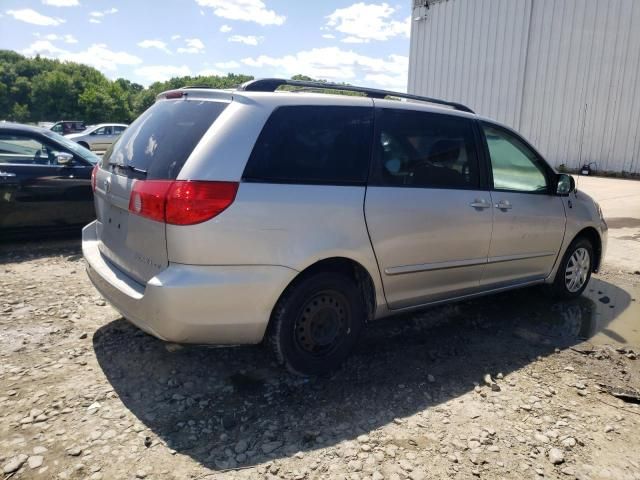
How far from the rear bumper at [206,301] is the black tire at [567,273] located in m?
3.22

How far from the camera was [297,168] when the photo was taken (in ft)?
9.91

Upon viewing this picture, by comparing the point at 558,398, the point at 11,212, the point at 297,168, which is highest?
the point at 297,168

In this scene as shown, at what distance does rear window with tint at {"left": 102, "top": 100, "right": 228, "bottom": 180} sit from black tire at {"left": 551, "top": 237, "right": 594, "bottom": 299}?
12.2ft

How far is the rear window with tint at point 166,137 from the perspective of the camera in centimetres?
286

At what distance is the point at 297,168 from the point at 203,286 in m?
0.91

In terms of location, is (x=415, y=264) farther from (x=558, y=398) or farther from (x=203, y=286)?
(x=203, y=286)

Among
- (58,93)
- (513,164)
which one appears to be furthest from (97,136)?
(58,93)

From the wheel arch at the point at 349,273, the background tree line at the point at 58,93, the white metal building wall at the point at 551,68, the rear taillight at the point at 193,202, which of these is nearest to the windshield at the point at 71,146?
the rear taillight at the point at 193,202

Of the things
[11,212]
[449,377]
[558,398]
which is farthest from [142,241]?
[11,212]

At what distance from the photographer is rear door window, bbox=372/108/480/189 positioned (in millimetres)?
3428

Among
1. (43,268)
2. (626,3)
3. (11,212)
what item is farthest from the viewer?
(626,3)

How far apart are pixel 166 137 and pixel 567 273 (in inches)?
160

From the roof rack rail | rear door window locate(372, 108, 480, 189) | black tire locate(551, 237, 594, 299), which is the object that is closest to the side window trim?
rear door window locate(372, 108, 480, 189)

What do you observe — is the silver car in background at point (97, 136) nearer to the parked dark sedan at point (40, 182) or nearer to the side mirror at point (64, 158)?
the parked dark sedan at point (40, 182)
